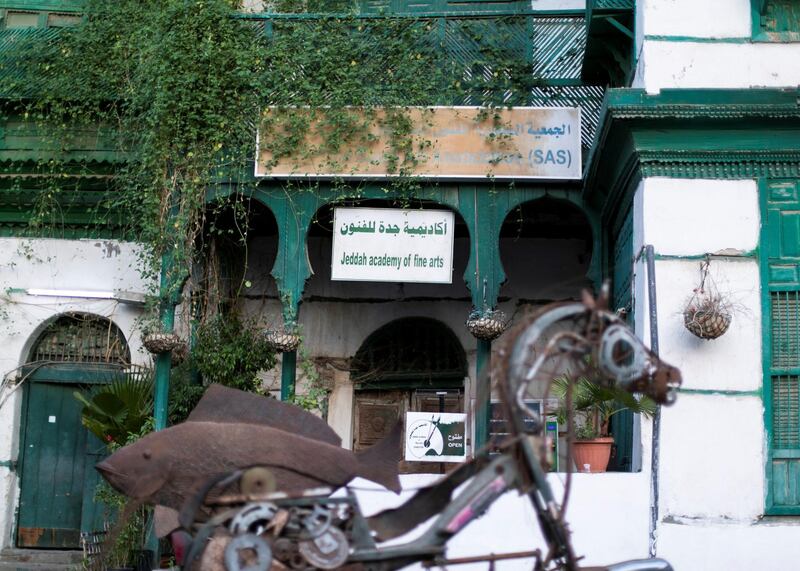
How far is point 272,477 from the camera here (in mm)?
4758

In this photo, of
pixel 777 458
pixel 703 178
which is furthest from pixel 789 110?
pixel 777 458

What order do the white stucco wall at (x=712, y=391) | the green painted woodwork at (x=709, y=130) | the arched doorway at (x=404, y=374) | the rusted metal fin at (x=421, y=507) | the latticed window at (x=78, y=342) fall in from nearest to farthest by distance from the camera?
the rusted metal fin at (x=421, y=507), the white stucco wall at (x=712, y=391), the green painted woodwork at (x=709, y=130), the latticed window at (x=78, y=342), the arched doorway at (x=404, y=374)

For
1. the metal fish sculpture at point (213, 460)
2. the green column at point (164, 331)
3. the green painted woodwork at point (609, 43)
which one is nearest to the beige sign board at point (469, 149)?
the green painted woodwork at point (609, 43)

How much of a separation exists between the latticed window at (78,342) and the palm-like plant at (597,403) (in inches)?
213

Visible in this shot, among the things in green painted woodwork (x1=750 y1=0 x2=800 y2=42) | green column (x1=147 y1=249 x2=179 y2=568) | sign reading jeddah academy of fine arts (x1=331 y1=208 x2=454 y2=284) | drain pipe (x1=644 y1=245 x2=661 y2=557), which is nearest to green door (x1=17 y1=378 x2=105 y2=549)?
green column (x1=147 y1=249 x2=179 y2=568)

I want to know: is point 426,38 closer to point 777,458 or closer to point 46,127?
point 46,127

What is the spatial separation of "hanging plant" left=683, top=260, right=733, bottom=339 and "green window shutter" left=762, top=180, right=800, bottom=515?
1.39 ft

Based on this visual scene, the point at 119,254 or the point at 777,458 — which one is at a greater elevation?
the point at 119,254

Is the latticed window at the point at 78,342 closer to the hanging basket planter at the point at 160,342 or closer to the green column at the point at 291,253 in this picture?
the hanging basket planter at the point at 160,342

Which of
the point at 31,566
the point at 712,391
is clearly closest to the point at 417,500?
the point at 712,391

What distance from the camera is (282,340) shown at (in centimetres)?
1005

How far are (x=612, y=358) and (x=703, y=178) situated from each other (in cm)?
447

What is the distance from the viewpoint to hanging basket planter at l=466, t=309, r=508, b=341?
9.88m

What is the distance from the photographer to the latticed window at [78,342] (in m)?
11.8
